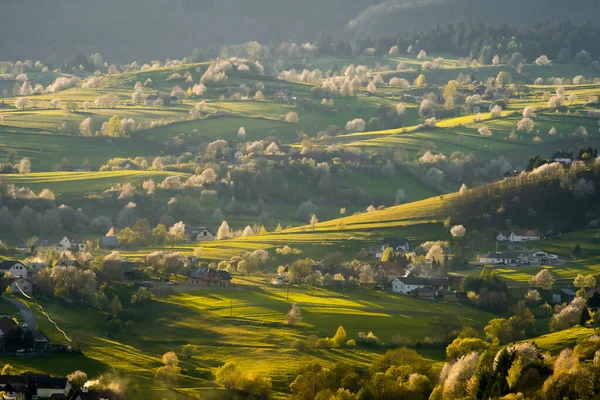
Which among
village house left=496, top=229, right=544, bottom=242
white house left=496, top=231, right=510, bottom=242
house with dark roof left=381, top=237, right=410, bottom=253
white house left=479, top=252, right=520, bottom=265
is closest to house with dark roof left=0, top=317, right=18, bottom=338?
house with dark roof left=381, top=237, right=410, bottom=253

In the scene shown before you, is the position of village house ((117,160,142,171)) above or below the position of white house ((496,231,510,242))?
below

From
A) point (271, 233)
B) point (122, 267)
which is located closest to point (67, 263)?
point (122, 267)

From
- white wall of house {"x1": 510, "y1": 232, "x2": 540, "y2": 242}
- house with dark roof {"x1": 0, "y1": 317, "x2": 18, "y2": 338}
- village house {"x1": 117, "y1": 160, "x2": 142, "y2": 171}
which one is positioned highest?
house with dark roof {"x1": 0, "y1": 317, "x2": 18, "y2": 338}

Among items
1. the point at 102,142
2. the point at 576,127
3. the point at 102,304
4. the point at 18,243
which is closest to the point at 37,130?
the point at 102,142

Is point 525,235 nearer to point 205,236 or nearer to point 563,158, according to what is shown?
point 563,158

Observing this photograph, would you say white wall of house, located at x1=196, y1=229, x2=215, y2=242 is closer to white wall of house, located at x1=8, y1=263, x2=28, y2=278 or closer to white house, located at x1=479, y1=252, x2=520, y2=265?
white house, located at x1=479, y1=252, x2=520, y2=265

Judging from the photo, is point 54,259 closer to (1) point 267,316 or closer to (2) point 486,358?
(1) point 267,316
